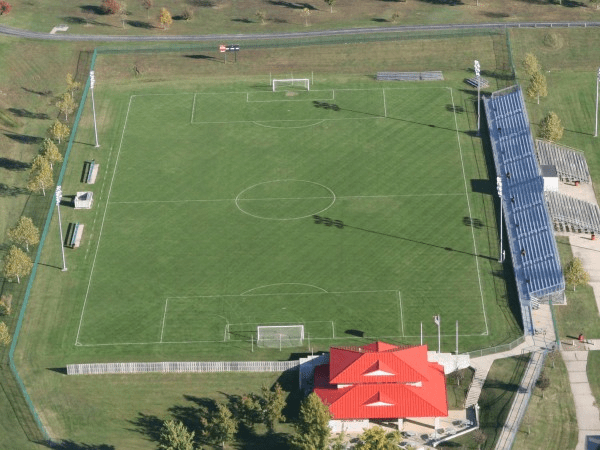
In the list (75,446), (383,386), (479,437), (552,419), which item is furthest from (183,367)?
(552,419)

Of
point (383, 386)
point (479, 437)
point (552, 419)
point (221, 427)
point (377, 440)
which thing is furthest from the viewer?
point (552, 419)

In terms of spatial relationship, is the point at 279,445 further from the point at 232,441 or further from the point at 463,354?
the point at 463,354

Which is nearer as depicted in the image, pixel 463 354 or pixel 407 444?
pixel 407 444

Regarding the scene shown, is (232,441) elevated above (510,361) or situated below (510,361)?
below

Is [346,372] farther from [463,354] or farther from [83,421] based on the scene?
[83,421]

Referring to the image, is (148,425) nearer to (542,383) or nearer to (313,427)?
(313,427)

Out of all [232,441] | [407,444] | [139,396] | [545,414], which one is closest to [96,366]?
[139,396]
